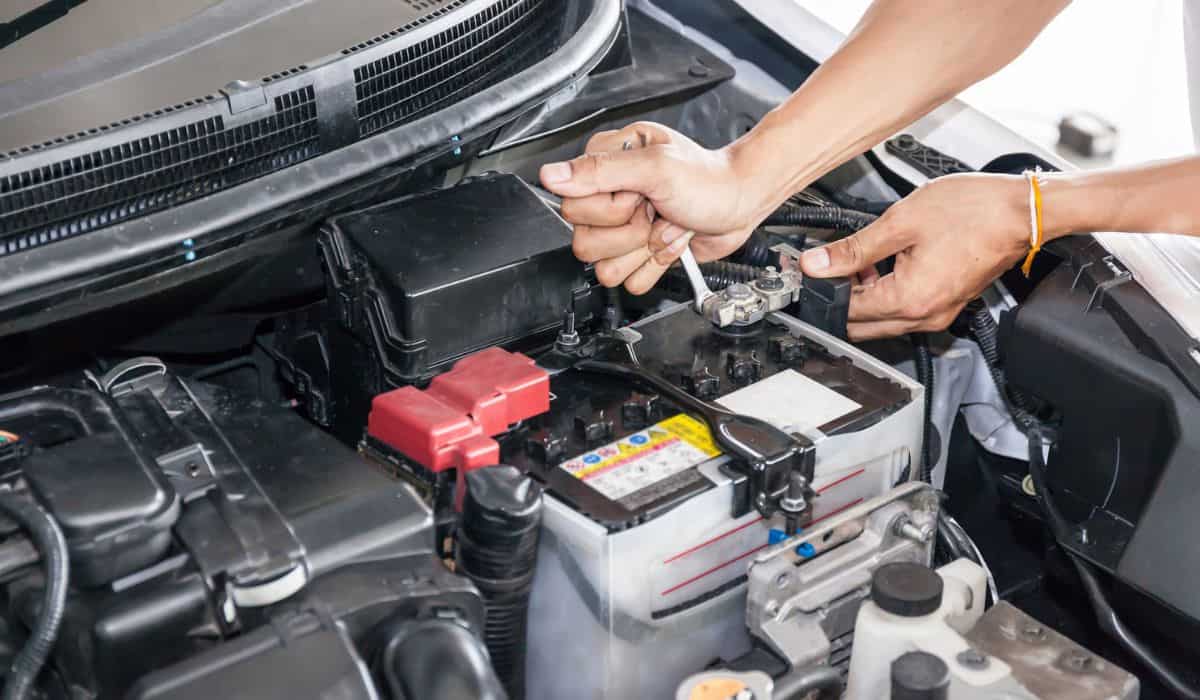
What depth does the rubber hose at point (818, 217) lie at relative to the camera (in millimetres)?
1524

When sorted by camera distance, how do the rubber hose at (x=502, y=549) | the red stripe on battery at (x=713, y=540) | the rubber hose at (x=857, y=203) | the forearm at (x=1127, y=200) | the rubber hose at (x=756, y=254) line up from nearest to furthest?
the rubber hose at (x=502, y=549) < the red stripe on battery at (x=713, y=540) < the forearm at (x=1127, y=200) < the rubber hose at (x=756, y=254) < the rubber hose at (x=857, y=203)

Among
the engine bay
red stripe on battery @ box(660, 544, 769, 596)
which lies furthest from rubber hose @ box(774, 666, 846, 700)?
red stripe on battery @ box(660, 544, 769, 596)

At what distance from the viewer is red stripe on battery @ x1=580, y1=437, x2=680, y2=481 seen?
110 cm

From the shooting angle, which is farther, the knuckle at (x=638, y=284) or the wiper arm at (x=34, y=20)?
the knuckle at (x=638, y=284)

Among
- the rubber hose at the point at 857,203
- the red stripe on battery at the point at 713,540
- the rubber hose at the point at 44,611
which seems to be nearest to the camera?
the rubber hose at the point at 44,611

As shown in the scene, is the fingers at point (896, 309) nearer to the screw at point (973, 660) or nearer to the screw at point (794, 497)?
the screw at point (794, 497)

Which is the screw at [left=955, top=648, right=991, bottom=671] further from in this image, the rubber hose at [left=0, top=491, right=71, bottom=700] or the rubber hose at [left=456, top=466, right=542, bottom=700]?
the rubber hose at [left=0, top=491, right=71, bottom=700]

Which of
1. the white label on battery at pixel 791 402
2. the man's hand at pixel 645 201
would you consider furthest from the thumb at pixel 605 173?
the white label on battery at pixel 791 402

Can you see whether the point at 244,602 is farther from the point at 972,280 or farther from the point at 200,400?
the point at 972,280

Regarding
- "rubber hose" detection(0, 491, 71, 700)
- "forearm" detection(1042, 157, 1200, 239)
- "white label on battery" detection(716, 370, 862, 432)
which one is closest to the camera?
"rubber hose" detection(0, 491, 71, 700)

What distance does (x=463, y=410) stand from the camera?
3.60 feet

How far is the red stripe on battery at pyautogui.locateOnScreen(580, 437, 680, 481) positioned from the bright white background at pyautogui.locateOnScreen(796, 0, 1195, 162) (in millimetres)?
786

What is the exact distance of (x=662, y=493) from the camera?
1.07 meters

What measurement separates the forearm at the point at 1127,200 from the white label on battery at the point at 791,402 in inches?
12.9
